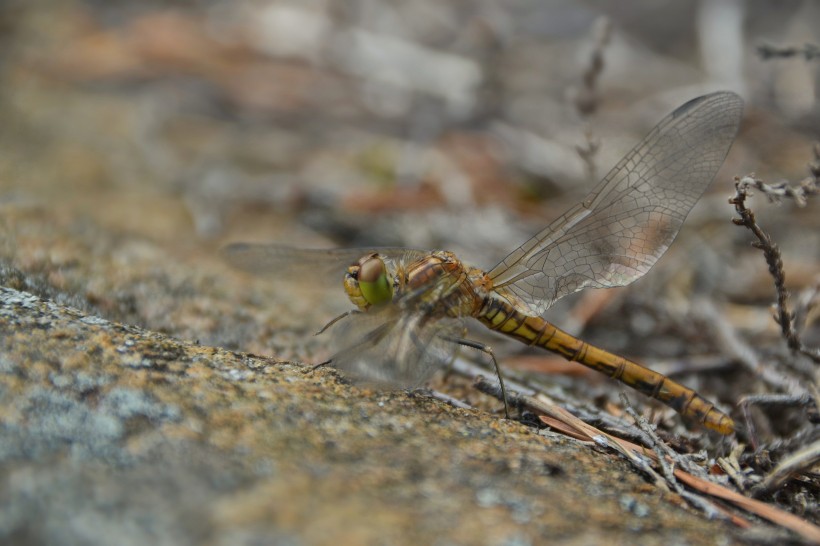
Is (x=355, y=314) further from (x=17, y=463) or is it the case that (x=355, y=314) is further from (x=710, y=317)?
(x=710, y=317)

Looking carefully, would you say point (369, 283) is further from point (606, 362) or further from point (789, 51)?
point (789, 51)

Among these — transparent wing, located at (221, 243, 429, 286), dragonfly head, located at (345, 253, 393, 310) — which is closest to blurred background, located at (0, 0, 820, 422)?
transparent wing, located at (221, 243, 429, 286)

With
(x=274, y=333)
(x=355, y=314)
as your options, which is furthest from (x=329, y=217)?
(x=355, y=314)

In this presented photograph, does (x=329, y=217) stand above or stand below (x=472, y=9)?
below

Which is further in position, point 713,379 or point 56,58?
point 56,58

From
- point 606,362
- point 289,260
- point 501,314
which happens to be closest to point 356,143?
point 289,260
